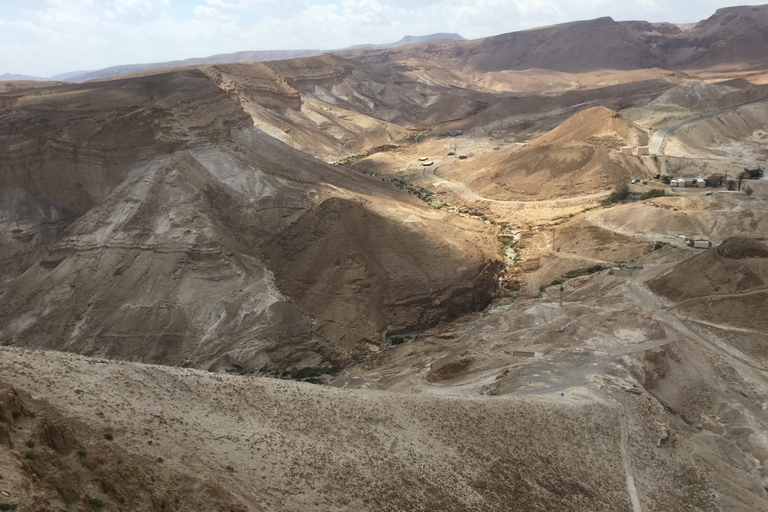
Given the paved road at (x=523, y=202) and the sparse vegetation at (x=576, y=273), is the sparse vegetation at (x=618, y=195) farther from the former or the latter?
the sparse vegetation at (x=576, y=273)

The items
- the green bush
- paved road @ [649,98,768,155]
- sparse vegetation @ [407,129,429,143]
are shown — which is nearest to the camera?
the green bush

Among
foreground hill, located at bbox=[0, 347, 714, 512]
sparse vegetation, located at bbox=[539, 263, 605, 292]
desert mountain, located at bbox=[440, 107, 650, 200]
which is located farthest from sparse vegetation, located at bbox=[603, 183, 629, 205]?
foreground hill, located at bbox=[0, 347, 714, 512]

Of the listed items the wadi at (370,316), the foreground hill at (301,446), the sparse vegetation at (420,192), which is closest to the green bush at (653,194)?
the wadi at (370,316)

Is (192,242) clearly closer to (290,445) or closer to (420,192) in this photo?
(290,445)

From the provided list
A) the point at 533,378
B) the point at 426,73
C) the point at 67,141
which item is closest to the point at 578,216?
the point at 533,378

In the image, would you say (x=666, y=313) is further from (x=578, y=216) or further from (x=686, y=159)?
(x=686, y=159)

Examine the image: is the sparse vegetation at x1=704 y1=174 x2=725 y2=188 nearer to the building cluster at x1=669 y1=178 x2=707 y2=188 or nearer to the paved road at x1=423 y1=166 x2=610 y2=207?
the building cluster at x1=669 y1=178 x2=707 y2=188
